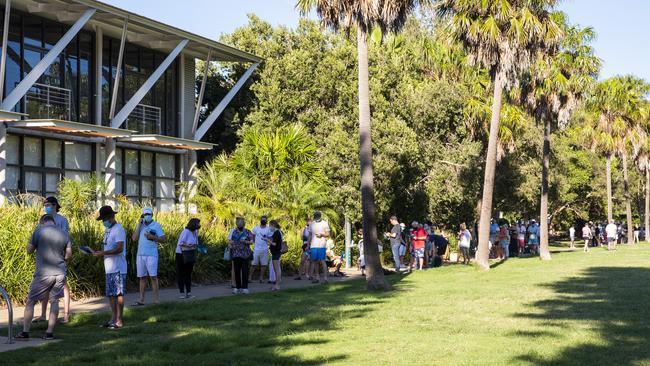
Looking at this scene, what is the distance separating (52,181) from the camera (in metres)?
28.0

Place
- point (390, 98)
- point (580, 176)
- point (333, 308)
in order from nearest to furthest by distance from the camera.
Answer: point (333, 308) < point (390, 98) < point (580, 176)

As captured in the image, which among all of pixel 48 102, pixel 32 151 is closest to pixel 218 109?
pixel 48 102

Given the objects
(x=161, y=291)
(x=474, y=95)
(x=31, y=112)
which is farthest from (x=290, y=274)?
(x=474, y=95)

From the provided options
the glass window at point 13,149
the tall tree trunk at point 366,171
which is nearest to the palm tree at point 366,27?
the tall tree trunk at point 366,171

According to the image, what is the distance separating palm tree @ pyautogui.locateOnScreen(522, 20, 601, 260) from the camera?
33.8m

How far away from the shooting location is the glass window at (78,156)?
94.4 feet

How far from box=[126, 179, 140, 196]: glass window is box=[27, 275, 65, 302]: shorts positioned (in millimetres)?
20292

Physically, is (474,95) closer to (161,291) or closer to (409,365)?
(161,291)

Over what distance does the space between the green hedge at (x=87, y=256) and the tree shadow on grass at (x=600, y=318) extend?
8636mm

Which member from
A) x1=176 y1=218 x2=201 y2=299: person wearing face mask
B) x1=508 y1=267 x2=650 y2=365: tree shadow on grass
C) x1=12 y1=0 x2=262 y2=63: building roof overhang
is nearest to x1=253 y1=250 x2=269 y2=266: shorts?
x1=176 y1=218 x2=201 y2=299: person wearing face mask

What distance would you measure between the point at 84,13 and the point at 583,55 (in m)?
19.3

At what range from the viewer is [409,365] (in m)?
9.02

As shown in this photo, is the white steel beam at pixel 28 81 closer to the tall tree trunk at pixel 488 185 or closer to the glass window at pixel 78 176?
the glass window at pixel 78 176

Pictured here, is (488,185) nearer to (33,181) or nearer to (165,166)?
(165,166)
